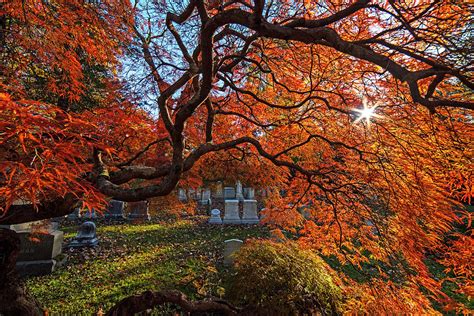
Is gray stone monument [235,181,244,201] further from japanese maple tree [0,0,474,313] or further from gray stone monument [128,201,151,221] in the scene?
japanese maple tree [0,0,474,313]

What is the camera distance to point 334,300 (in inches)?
176

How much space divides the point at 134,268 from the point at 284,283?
4.38 m

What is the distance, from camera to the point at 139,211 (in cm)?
1285

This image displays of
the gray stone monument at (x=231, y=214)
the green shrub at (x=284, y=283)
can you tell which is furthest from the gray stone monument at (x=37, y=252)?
the gray stone monument at (x=231, y=214)

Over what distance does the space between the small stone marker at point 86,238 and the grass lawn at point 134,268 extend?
27cm

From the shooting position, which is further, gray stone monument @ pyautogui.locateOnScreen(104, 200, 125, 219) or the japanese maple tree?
gray stone monument @ pyautogui.locateOnScreen(104, 200, 125, 219)

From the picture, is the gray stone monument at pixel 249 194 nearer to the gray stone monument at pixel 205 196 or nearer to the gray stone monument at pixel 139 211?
the gray stone monument at pixel 205 196

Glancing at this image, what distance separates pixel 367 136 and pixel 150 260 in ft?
21.9

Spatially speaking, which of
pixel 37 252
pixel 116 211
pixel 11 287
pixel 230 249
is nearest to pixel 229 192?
pixel 116 211

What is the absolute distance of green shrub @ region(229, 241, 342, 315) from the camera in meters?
4.08

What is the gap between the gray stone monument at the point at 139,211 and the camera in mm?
12664

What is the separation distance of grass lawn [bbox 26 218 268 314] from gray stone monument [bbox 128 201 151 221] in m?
1.67

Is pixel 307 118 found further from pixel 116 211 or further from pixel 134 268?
pixel 116 211

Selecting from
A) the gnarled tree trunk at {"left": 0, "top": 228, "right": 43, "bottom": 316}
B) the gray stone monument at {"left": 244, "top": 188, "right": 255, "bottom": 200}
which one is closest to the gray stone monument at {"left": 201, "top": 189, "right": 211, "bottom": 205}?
the gray stone monument at {"left": 244, "top": 188, "right": 255, "bottom": 200}
